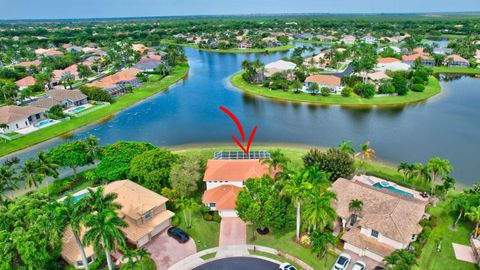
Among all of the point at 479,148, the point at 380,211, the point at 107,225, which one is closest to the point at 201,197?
the point at 107,225

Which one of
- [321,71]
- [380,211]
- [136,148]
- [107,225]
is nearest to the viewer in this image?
[107,225]

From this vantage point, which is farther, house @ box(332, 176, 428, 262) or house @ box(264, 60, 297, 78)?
house @ box(264, 60, 297, 78)

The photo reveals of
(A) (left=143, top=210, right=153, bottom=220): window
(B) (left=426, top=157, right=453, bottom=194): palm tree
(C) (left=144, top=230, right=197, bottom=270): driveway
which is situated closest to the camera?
(C) (left=144, top=230, right=197, bottom=270): driveway

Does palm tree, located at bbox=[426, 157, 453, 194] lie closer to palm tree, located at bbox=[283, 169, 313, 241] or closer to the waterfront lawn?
palm tree, located at bbox=[283, 169, 313, 241]

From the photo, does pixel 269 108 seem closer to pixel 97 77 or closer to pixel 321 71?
pixel 321 71

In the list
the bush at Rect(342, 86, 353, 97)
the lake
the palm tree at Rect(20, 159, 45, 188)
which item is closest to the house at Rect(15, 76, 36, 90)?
the lake

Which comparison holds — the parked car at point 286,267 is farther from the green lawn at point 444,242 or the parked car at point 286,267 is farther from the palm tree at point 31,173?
the palm tree at point 31,173

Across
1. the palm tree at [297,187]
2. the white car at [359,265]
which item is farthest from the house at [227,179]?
the white car at [359,265]
